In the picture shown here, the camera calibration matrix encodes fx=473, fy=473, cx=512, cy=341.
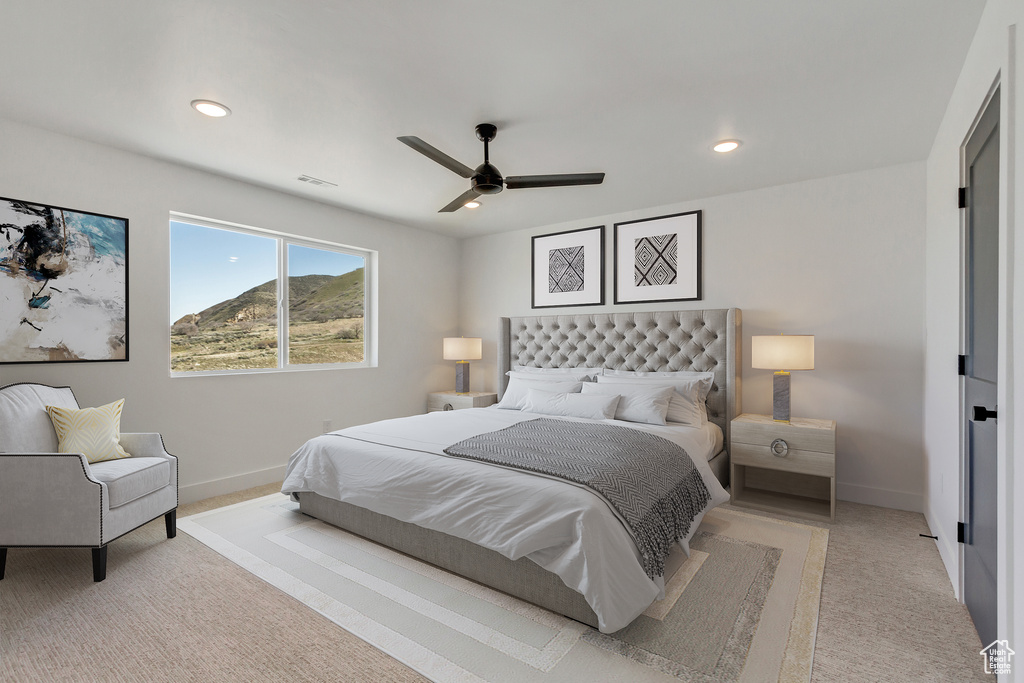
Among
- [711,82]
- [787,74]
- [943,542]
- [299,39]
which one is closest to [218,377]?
[299,39]

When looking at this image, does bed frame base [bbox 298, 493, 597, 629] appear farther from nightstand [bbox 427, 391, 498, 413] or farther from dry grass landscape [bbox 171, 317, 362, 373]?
nightstand [bbox 427, 391, 498, 413]

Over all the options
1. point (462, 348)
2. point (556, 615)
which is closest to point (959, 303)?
point (556, 615)

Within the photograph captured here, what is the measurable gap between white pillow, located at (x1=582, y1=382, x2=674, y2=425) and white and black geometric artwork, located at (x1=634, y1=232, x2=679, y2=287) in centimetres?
117

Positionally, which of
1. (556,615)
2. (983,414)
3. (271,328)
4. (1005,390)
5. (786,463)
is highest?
(271,328)

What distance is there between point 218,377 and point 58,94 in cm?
200

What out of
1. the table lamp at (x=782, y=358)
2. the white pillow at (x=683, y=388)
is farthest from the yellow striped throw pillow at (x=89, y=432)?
the table lamp at (x=782, y=358)

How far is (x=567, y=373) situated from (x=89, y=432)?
3483 millimetres

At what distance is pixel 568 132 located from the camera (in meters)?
2.84

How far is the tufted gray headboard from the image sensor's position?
151 inches

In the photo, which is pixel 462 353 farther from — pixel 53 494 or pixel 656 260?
pixel 53 494

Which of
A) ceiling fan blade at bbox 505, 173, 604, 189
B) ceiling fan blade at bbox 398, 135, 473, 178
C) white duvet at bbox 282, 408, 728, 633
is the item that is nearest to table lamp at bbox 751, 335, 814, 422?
white duvet at bbox 282, 408, 728, 633

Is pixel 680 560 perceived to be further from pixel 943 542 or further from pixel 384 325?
pixel 384 325

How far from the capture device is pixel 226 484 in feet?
12.1

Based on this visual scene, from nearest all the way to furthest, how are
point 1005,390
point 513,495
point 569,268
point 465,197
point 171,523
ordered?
1. point 1005,390
2. point 513,495
3. point 171,523
4. point 465,197
5. point 569,268
